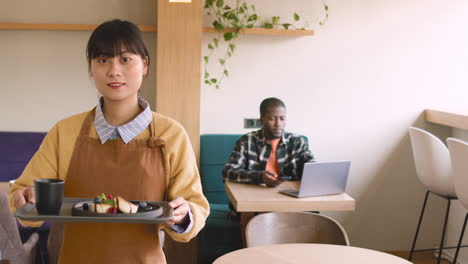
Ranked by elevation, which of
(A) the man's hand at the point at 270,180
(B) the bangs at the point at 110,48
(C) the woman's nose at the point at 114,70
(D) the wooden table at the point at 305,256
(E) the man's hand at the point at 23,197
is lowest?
(A) the man's hand at the point at 270,180

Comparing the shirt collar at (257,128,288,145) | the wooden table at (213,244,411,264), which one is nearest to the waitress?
the wooden table at (213,244,411,264)

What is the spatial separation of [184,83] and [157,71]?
19 cm

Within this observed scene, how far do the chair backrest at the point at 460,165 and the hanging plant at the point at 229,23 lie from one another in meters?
1.53

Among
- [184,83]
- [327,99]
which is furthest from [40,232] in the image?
[327,99]

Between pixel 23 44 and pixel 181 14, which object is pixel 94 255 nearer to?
pixel 181 14

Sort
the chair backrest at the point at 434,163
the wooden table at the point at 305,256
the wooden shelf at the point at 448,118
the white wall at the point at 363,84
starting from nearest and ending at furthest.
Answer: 1. the wooden table at the point at 305,256
2. the chair backrest at the point at 434,163
3. the wooden shelf at the point at 448,118
4. the white wall at the point at 363,84

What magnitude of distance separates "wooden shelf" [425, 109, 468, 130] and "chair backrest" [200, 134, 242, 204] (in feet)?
4.86

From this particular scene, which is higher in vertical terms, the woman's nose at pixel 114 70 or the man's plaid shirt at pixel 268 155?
Answer: the woman's nose at pixel 114 70

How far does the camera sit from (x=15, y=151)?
13.5 ft

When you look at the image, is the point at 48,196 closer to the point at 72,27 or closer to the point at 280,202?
the point at 280,202

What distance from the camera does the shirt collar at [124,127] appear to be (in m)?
1.53

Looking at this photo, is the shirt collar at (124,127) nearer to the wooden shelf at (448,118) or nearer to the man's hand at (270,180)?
the man's hand at (270,180)

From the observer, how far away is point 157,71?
13.3 feet

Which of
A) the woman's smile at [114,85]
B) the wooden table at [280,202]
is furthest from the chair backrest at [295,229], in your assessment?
the woman's smile at [114,85]
